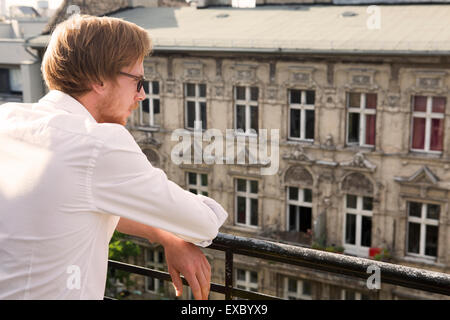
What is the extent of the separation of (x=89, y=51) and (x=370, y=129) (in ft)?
57.4

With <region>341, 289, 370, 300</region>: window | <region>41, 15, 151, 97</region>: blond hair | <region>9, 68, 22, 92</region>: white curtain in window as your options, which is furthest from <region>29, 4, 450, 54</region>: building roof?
<region>41, 15, 151, 97</region>: blond hair

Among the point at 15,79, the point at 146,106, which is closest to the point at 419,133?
the point at 146,106

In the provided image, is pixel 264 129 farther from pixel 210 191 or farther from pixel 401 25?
pixel 401 25

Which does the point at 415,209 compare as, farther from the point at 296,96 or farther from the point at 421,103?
the point at 296,96

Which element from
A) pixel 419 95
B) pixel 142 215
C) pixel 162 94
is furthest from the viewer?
pixel 162 94

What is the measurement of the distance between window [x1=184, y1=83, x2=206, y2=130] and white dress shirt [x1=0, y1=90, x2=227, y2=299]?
63.6 ft

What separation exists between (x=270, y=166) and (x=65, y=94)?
61.0 feet

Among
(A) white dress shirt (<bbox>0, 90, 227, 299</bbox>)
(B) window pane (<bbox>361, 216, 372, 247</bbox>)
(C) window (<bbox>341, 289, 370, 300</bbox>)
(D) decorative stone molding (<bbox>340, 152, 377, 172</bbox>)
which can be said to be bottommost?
(C) window (<bbox>341, 289, 370, 300</bbox>)

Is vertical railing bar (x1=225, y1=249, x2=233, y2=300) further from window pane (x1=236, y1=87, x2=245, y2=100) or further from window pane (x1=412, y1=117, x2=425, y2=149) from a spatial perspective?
window pane (x1=236, y1=87, x2=245, y2=100)

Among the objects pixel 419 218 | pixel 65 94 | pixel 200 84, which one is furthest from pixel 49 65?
pixel 200 84

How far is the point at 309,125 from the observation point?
19656 millimetres

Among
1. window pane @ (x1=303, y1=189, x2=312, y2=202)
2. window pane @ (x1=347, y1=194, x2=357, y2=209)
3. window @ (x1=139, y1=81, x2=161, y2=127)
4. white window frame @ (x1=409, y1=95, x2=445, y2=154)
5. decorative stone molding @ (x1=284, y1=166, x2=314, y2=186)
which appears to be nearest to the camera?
white window frame @ (x1=409, y1=95, x2=445, y2=154)

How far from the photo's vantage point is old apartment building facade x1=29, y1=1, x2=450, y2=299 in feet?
58.3

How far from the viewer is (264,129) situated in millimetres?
20141
